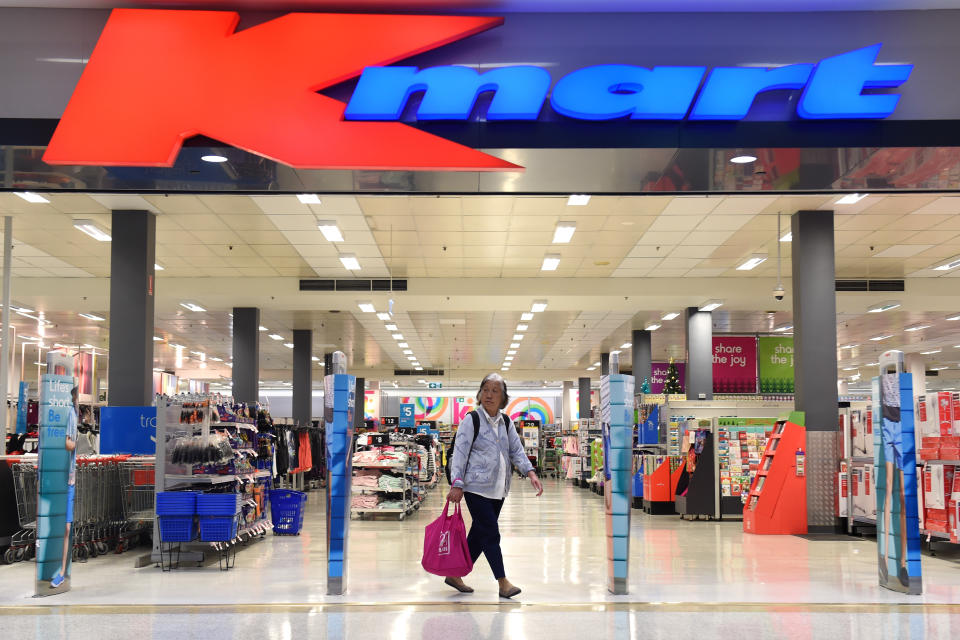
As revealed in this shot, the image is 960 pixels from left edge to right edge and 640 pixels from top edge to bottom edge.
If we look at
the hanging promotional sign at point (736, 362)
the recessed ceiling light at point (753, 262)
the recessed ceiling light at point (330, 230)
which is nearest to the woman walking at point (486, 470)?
the recessed ceiling light at point (330, 230)

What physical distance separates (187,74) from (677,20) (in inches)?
126

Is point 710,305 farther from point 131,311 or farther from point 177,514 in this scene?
point 177,514

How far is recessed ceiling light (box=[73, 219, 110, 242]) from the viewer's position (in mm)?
12194

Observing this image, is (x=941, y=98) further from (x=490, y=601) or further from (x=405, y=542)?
(x=405, y=542)

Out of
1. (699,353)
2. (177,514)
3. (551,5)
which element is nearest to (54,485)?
(177,514)

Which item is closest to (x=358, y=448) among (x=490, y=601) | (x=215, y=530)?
(x=215, y=530)

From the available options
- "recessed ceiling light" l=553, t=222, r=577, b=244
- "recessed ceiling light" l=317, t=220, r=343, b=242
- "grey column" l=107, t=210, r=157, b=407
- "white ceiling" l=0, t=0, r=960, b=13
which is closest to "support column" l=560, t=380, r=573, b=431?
"recessed ceiling light" l=553, t=222, r=577, b=244

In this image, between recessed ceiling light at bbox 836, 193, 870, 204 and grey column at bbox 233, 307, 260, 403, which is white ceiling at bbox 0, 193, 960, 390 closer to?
recessed ceiling light at bbox 836, 193, 870, 204

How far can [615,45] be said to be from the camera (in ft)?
19.4

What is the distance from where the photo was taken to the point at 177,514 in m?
7.84

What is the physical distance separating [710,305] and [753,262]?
3.03 metres

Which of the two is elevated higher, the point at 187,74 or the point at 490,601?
the point at 187,74

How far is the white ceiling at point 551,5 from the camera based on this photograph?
230 inches

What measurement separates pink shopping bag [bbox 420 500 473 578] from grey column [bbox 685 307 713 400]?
1306 centimetres
